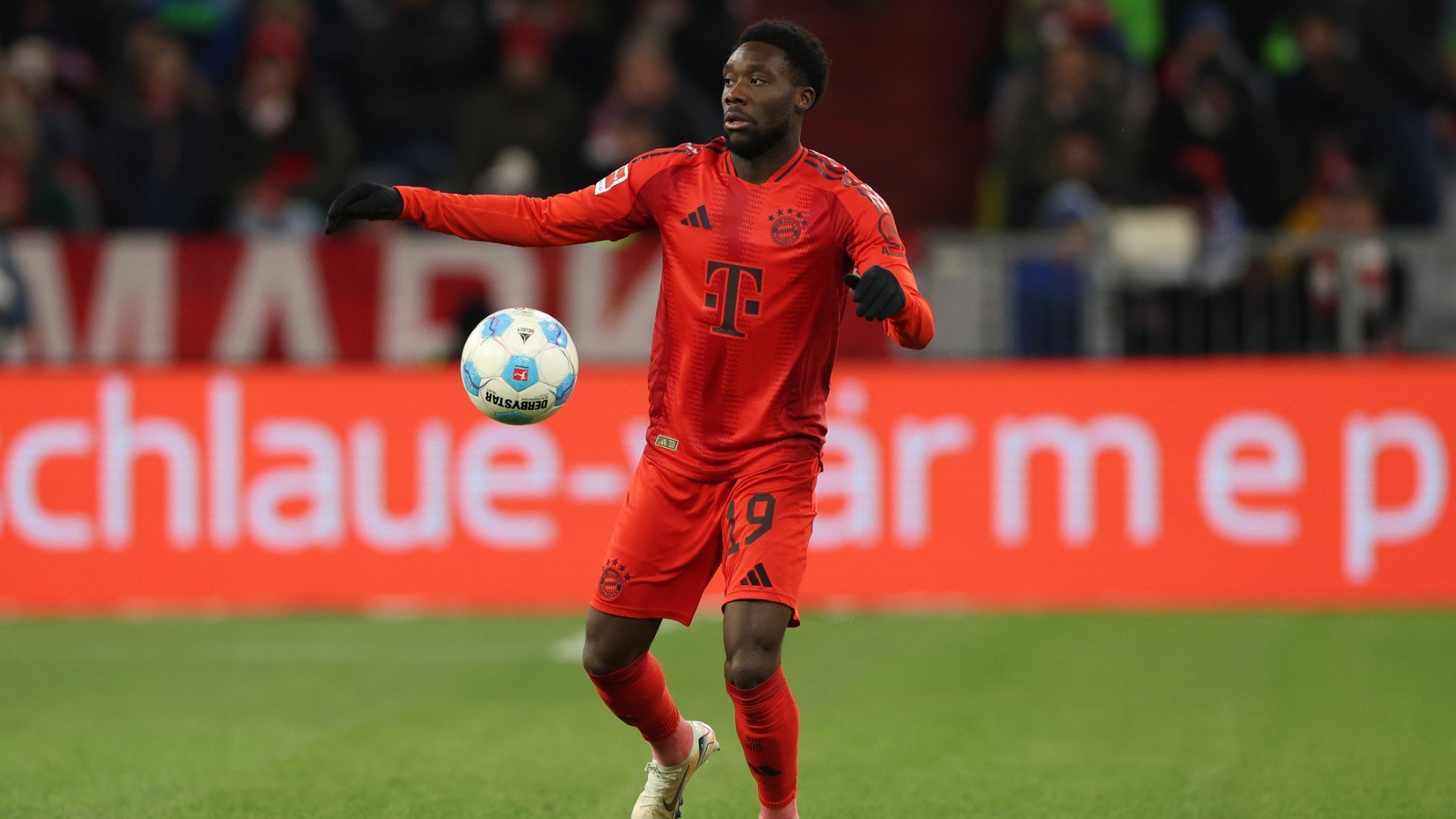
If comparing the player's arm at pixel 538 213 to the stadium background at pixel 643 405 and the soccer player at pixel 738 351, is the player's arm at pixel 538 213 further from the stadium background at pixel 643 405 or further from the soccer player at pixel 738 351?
the stadium background at pixel 643 405

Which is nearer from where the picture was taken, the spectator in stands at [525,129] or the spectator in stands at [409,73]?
the spectator in stands at [525,129]

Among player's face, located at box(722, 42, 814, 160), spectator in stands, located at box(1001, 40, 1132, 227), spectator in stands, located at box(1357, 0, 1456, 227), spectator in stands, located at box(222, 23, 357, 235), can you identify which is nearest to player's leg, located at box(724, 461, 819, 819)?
player's face, located at box(722, 42, 814, 160)

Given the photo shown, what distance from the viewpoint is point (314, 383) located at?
12.1m

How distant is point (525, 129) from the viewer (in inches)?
550

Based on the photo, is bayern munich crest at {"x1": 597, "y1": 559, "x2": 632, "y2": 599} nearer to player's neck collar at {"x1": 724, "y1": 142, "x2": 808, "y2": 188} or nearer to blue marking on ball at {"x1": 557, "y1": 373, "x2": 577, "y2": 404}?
blue marking on ball at {"x1": 557, "y1": 373, "x2": 577, "y2": 404}

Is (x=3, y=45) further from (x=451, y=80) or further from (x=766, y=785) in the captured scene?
(x=766, y=785)

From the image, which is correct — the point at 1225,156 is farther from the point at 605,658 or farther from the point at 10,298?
the point at 605,658

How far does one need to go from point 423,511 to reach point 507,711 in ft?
11.6

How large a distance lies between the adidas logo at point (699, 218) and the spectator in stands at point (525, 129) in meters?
7.86

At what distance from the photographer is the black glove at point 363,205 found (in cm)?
575

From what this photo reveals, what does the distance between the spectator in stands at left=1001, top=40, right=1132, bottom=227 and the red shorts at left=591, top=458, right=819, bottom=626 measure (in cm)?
776

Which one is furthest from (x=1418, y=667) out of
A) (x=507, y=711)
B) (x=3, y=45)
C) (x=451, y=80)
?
(x=3, y=45)

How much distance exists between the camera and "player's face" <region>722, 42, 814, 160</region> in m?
5.73

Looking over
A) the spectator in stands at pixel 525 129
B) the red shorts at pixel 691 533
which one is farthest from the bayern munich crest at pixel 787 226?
the spectator in stands at pixel 525 129
